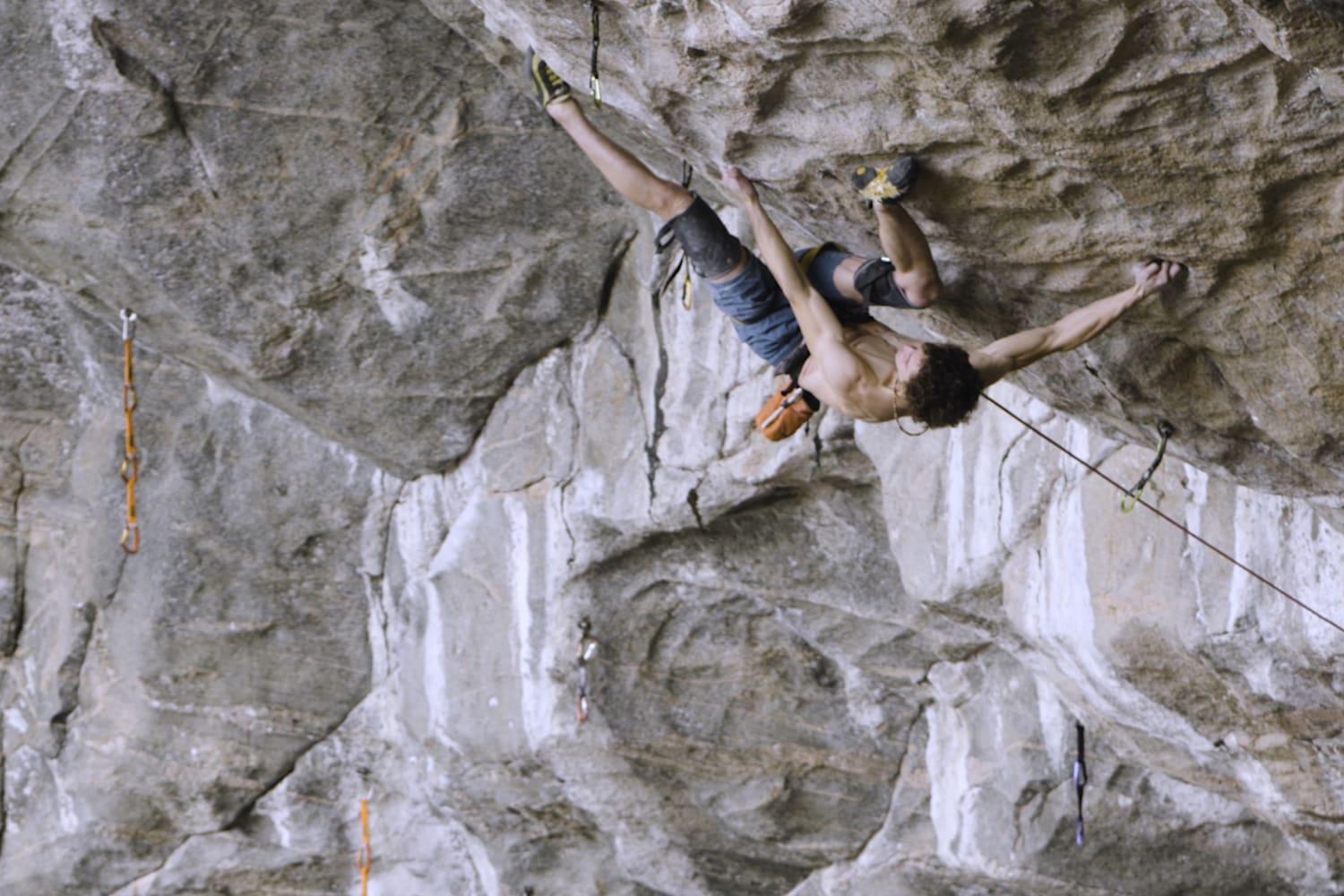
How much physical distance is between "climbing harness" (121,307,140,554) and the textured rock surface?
0.07 m

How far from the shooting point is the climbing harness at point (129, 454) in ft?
26.2

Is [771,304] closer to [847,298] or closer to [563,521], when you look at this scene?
[847,298]

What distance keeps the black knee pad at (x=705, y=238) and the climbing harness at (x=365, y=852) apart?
5142 millimetres

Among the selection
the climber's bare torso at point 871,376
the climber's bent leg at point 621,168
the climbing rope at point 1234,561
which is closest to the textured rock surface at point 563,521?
the climbing rope at point 1234,561

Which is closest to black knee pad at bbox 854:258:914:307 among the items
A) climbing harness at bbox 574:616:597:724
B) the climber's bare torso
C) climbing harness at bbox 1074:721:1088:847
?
the climber's bare torso

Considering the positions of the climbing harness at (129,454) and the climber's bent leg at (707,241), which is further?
the climbing harness at (129,454)

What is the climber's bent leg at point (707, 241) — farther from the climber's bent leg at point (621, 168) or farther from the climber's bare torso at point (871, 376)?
the climber's bare torso at point (871, 376)

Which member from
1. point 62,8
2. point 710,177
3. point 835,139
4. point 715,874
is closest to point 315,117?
point 62,8

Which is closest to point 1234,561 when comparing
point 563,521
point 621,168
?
point 621,168

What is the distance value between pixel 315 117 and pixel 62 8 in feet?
3.68

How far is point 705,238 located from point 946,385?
89 centimetres

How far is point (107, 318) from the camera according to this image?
7926 millimetres

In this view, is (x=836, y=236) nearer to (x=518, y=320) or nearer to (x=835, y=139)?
(x=835, y=139)

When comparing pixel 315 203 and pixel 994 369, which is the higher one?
pixel 315 203
